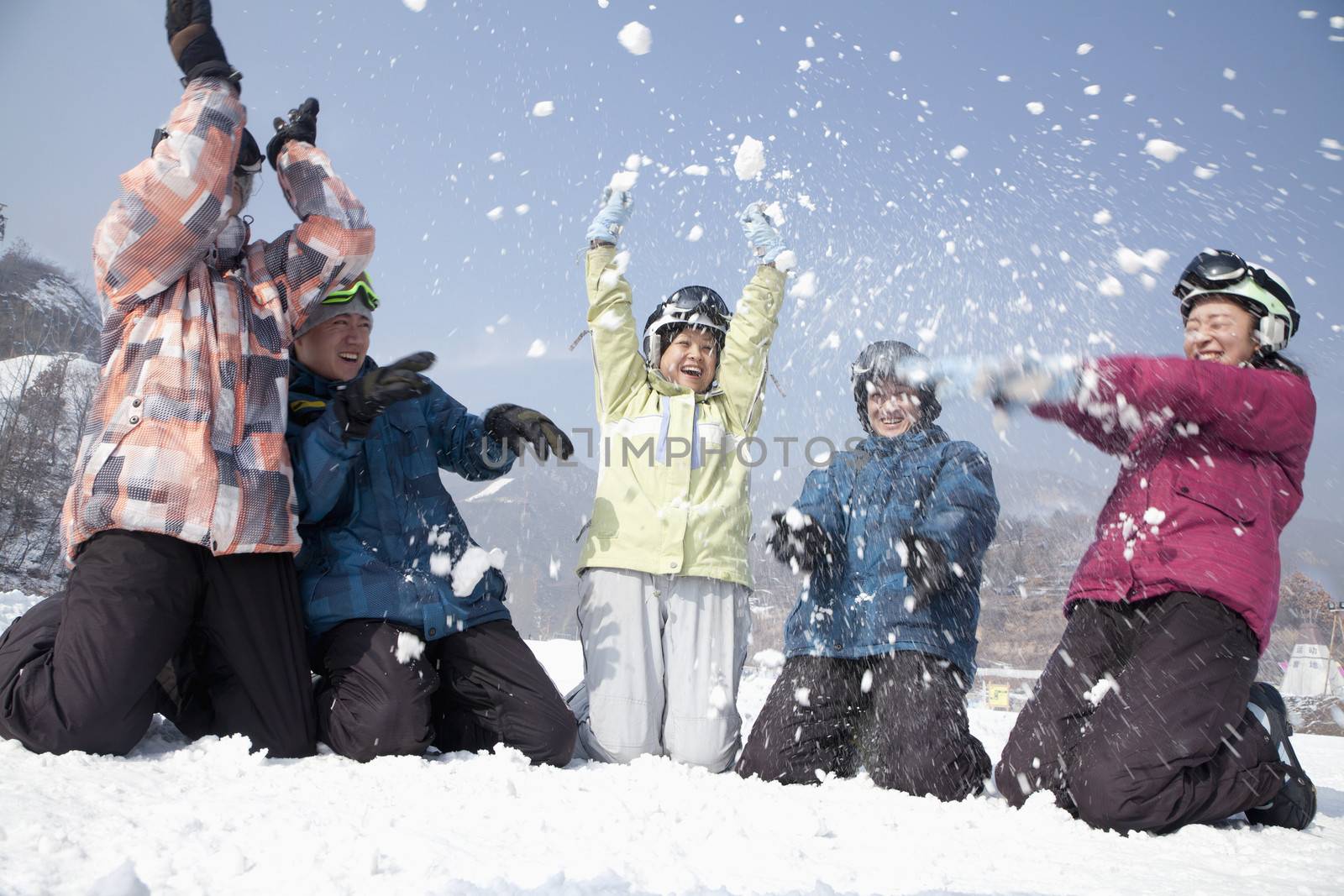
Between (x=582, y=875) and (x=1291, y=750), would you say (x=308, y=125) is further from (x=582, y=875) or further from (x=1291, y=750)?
(x=1291, y=750)

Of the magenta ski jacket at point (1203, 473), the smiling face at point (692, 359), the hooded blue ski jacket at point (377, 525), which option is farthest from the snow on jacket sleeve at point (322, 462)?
the magenta ski jacket at point (1203, 473)

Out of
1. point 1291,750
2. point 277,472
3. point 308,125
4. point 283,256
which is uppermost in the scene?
point 308,125

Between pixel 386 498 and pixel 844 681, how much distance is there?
2.23 metres

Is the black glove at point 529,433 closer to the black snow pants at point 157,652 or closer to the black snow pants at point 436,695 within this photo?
the black snow pants at point 436,695

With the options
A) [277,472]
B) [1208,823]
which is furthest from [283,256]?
[1208,823]

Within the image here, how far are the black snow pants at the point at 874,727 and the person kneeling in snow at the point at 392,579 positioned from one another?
0.93m

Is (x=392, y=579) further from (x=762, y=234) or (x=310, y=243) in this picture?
(x=762, y=234)

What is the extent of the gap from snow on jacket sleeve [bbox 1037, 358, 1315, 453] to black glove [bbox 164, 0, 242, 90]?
345 cm

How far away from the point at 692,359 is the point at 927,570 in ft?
5.02

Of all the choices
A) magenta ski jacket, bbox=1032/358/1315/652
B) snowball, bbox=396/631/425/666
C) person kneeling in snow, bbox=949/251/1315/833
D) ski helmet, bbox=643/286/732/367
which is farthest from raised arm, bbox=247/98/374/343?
magenta ski jacket, bbox=1032/358/1315/652

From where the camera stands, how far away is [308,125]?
3.61m

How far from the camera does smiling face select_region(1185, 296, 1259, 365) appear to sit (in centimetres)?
340

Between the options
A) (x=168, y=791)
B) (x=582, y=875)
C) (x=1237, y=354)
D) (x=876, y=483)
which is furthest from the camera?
(x=876, y=483)

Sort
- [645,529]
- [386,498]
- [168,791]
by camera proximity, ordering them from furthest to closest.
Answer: [645,529], [386,498], [168,791]
